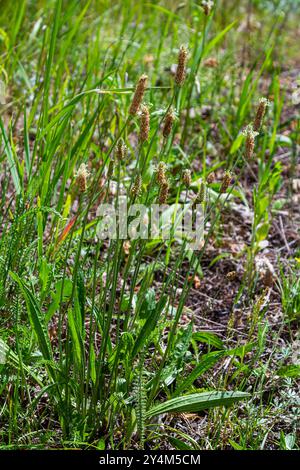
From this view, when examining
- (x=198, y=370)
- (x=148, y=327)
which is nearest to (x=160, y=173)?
(x=148, y=327)

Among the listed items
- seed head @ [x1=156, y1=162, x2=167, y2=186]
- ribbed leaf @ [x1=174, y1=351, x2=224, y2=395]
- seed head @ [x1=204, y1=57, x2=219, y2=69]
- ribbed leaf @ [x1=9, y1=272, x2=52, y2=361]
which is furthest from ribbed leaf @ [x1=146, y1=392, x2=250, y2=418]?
seed head @ [x1=204, y1=57, x2=219, y2=69]

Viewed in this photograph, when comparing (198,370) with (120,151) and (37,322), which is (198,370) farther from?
(120,151)

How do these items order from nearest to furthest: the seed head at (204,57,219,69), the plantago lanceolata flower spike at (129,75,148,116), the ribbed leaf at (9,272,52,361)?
the plantago lanceolata flower spike at (129,75,148,116), the ribbed leaf at (9,272,52,361), the seed head at (204,57,219,69)

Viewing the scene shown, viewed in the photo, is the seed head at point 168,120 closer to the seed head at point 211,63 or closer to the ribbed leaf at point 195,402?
the ribbed leaf at point 195,402

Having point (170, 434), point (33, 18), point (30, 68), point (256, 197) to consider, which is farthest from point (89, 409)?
point (33, 18)

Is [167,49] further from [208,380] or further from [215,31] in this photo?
[208,380]

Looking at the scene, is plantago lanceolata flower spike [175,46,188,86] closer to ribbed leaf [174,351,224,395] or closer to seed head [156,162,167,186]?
seed head [156,162,167,186]

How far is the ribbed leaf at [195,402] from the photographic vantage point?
4.68 ft

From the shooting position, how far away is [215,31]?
3.39m

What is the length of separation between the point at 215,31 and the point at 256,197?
1578mm

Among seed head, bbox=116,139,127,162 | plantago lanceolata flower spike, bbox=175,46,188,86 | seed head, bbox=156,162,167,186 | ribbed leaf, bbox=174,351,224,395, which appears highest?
plantago lanceolata flower spike, bbox=175,46,188,86

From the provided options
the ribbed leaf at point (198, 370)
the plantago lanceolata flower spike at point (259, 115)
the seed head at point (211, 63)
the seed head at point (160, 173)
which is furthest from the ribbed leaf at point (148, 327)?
the seed head at point (211, 63)

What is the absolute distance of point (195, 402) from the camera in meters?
1.44

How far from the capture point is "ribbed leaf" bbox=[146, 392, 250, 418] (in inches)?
56.1
